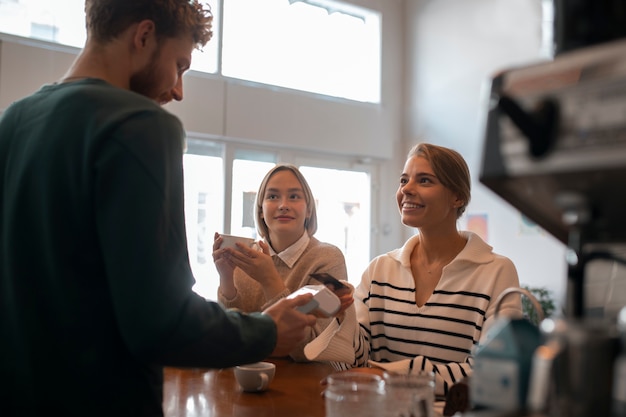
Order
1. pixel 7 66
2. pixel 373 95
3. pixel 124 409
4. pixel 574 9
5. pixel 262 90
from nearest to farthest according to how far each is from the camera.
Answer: pixel 574 9 → pixel 124 409 → pixel 7 66 → pixel 262 90 → pixel 373 95

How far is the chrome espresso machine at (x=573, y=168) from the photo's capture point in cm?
59

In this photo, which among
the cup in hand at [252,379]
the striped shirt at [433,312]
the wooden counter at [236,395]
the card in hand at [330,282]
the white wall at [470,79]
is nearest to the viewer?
the wooden counter at [236,395]

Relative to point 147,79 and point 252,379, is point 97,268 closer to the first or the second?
point 147,79

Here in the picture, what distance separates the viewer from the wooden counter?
48.4 inches

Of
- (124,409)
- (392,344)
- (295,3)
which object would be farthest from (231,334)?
(295,3)

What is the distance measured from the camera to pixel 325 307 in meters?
1.38

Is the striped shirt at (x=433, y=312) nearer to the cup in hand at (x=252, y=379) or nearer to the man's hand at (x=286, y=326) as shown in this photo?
the cup in hand at (x=252, y=379)

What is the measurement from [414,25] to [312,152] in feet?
7.04

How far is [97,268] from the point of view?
3.02 feet

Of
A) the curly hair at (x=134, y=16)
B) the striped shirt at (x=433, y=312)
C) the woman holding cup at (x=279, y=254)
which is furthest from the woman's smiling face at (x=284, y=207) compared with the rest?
the curly hair at (x=134, y=16)

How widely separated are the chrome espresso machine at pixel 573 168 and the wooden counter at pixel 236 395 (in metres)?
0.68

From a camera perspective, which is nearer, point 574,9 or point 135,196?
point 574,9

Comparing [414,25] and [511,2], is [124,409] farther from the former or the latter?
[414,25]

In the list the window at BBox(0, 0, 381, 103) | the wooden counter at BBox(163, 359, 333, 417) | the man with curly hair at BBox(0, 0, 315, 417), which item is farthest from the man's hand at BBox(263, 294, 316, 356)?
the window at BBox(0, 0, 381, 103)
